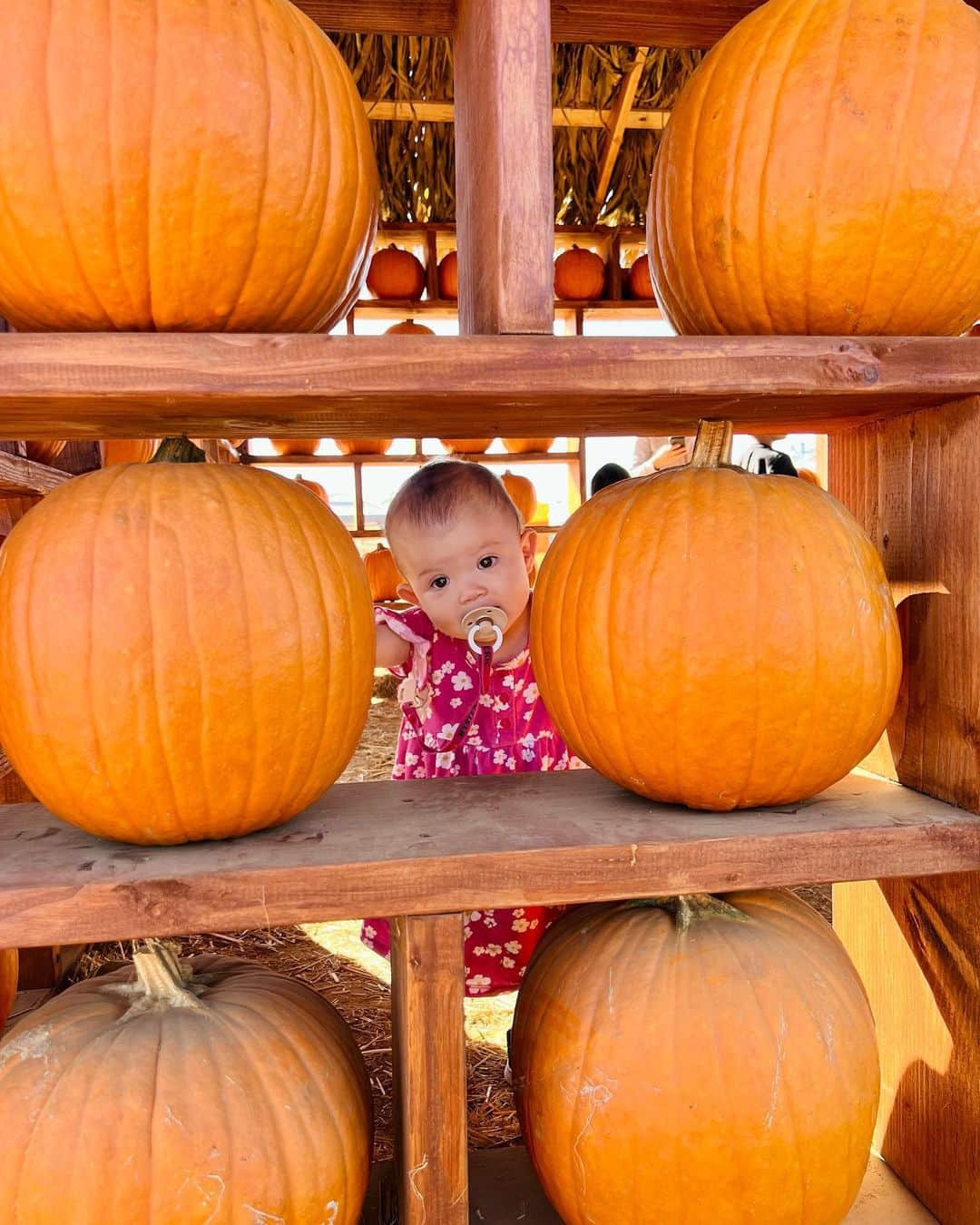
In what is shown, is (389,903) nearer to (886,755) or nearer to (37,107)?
(886,755)

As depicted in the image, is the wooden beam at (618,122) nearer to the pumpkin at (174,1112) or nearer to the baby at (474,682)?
the baby at (474,682)

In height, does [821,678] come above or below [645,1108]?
above

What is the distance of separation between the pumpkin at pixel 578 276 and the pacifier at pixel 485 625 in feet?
15.4

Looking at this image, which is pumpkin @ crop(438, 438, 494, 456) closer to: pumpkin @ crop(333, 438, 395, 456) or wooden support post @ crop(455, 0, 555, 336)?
pumpkin @ crop(333, 438, 395, 456)

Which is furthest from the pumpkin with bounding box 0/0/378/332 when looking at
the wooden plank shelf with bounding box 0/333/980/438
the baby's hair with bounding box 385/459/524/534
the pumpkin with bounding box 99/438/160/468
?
the pumpkin with bounding box 99/438/160/468

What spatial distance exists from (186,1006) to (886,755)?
958mm

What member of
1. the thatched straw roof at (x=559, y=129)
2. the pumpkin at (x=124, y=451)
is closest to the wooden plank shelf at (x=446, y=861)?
the pumpkin at (x=124, y=451)

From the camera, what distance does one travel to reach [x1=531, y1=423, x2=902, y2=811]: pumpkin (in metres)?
1.04

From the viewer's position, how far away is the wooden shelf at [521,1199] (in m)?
1.24

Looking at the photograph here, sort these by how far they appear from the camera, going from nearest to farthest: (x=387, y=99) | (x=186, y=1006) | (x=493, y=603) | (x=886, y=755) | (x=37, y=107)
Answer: (x=37, y=107) → (x=186, y=1006) → (x=886, y=755) → (x=493, y=603) → (x=387, y=99)

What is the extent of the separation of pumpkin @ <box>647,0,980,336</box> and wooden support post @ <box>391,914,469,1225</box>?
2.65 ft

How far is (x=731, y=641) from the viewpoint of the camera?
104 cm

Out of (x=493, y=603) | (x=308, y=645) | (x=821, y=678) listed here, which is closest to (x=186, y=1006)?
(x=308, y=645)

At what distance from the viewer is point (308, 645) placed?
1.03 metres
